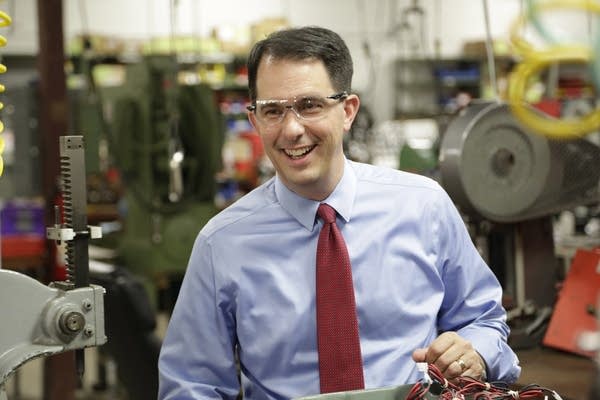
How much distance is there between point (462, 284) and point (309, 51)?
0.54 m

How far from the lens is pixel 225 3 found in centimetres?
945

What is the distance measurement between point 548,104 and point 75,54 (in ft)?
20.0

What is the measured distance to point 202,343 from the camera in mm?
1675

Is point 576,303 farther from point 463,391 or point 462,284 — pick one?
point 463,391

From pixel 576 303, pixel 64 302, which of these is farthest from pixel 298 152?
pixel 576 303

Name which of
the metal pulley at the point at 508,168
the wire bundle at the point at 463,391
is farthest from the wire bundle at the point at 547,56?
the metal pulley at the point at 508,168

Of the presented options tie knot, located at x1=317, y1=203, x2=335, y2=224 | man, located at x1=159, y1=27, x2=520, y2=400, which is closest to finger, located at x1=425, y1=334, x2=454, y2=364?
man, located at x1=159, y1=27, x2=520, y2=400

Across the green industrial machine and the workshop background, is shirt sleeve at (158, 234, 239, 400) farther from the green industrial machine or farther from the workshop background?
the green industrial machine

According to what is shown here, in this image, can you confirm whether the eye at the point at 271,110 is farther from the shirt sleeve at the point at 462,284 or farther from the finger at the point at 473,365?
the finger at the point at 473,365

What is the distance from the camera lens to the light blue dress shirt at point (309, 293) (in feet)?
5.50

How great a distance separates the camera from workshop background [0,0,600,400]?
2.26 m

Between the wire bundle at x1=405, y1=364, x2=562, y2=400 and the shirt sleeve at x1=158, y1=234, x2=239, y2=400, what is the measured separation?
0.45m

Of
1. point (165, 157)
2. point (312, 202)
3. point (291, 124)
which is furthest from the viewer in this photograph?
point (165, 157)

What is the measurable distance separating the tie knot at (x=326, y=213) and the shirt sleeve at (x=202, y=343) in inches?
8.9
